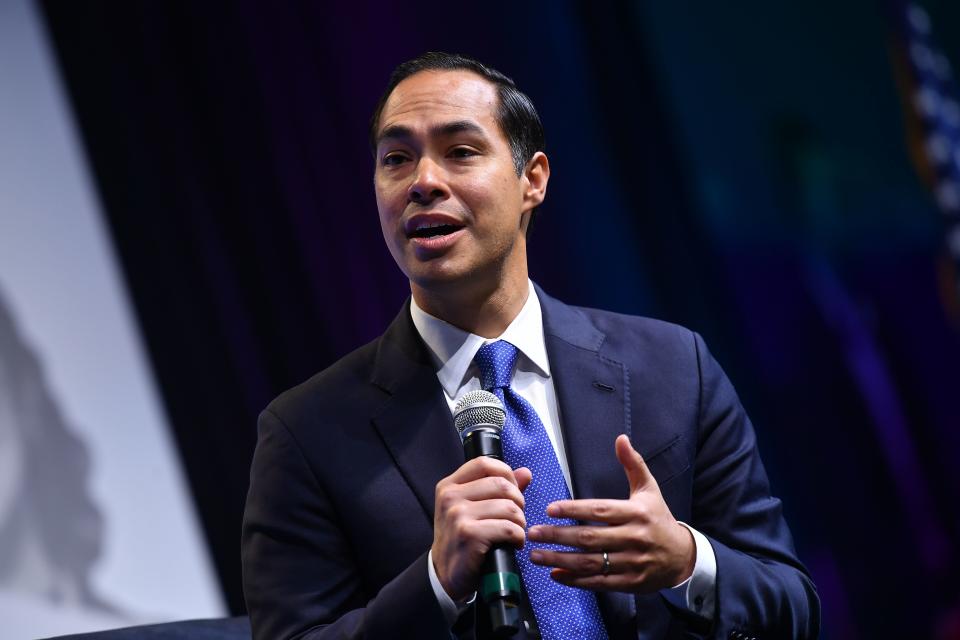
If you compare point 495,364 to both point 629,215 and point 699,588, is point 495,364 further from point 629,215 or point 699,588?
point 629,215

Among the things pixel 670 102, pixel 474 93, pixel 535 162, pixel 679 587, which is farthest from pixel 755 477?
pixel 670 102

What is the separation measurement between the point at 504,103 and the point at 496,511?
0.87 metres

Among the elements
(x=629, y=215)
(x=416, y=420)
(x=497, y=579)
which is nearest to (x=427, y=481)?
(x=416, y=420)

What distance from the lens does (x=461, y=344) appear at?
1.74 m

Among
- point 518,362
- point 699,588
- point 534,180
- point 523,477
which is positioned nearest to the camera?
point 523,477

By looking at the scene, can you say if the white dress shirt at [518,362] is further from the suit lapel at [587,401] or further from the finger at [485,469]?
the finger at [485,469]

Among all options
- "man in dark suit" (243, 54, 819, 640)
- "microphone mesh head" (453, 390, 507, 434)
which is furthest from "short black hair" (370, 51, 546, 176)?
"microphone mesh head" (453, 390, 507, 434)

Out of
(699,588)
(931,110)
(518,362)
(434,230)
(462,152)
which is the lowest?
(699,588)

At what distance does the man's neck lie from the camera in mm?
1756

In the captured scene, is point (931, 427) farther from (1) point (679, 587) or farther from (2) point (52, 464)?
(2) point (52, 464)

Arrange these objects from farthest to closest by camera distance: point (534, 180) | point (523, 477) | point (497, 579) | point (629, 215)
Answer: point (629, 215) → point (534, 180) → point (523, 477) → point (497, 579)

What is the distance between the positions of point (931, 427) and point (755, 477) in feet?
7.45

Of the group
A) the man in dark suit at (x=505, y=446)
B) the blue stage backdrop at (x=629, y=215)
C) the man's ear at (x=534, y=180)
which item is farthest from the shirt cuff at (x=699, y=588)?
the blue stage backdrop at (x=629, y=215)

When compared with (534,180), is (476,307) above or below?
below
